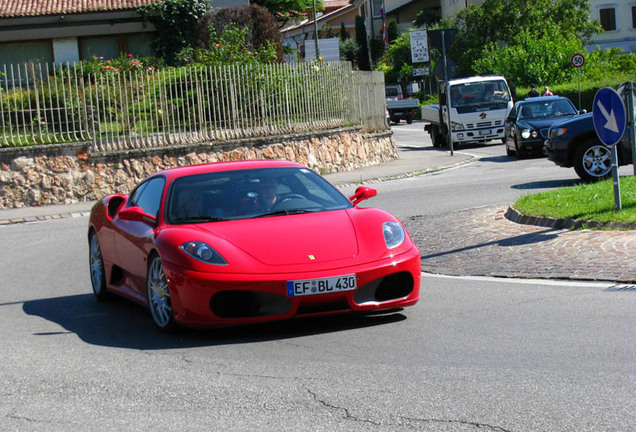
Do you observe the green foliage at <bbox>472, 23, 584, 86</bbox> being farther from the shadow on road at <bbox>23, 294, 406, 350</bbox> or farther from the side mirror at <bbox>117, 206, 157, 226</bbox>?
the side mirror at <bbox>117, 206, 157, 226</bbox>

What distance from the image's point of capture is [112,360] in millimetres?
6703

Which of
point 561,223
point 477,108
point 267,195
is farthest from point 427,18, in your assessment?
point 267,195

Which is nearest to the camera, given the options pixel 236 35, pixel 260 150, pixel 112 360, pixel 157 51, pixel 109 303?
pixel 112 360

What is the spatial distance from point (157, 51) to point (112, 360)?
3743cm

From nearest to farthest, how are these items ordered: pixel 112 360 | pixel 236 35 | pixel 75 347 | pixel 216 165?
pixel 112 360, pixel 75 347, pixel 216 165, pixel 236 35

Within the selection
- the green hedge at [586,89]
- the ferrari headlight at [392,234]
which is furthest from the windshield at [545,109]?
the ferrari headlight at [392,234]

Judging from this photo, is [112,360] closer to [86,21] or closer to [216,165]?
[216,165]

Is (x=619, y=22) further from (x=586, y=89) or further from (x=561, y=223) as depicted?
(x=561, y=223)

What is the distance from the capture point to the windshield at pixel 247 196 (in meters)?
8.00

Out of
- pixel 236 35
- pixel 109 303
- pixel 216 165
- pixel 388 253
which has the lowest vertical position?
pixel 109 303

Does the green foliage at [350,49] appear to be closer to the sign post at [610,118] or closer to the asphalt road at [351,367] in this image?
the sign post at [610,118]

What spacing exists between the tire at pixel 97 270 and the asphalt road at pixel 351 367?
151 millimetres

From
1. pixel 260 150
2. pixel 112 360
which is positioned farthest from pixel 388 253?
pixel 260 150

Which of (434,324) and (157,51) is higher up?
(157,51)
